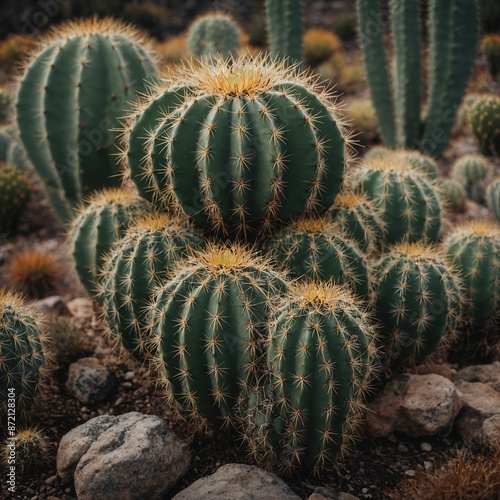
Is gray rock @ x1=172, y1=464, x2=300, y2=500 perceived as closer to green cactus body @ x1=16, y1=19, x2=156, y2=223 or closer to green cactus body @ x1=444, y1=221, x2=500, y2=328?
green cactus body @ x1=444, y1=221, x2=500, y2=328

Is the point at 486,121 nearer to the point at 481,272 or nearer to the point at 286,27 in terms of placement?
the point at 286,27

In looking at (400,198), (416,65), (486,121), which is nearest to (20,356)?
(400,198)

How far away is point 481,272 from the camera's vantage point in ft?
14.6

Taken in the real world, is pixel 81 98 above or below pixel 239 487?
above

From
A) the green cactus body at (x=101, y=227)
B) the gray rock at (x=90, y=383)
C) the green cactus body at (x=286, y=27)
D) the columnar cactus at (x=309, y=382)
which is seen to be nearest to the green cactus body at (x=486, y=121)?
the green cactus body at (x=286, y=27)

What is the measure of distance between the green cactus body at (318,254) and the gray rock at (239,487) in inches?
41.7

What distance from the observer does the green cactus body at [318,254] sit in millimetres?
3703

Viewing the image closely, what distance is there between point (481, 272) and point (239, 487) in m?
2.24

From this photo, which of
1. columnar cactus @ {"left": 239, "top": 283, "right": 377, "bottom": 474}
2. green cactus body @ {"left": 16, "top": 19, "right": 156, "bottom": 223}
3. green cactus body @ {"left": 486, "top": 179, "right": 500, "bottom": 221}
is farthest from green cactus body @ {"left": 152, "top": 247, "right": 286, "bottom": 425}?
green cactus body @ {"left": 486, "top": 179, "right": 500, "bottom": 221}

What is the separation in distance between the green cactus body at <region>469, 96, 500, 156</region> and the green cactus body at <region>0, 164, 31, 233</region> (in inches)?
182

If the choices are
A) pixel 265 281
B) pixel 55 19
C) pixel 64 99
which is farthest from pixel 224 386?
pixel 55 19

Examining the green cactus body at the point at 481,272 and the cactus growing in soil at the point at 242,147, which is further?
the green cactus body at the point at 481,272

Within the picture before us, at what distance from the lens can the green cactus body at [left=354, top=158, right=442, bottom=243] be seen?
4500 mm

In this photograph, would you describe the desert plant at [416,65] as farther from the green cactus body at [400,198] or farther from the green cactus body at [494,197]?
the green cactus body at [400,198]
